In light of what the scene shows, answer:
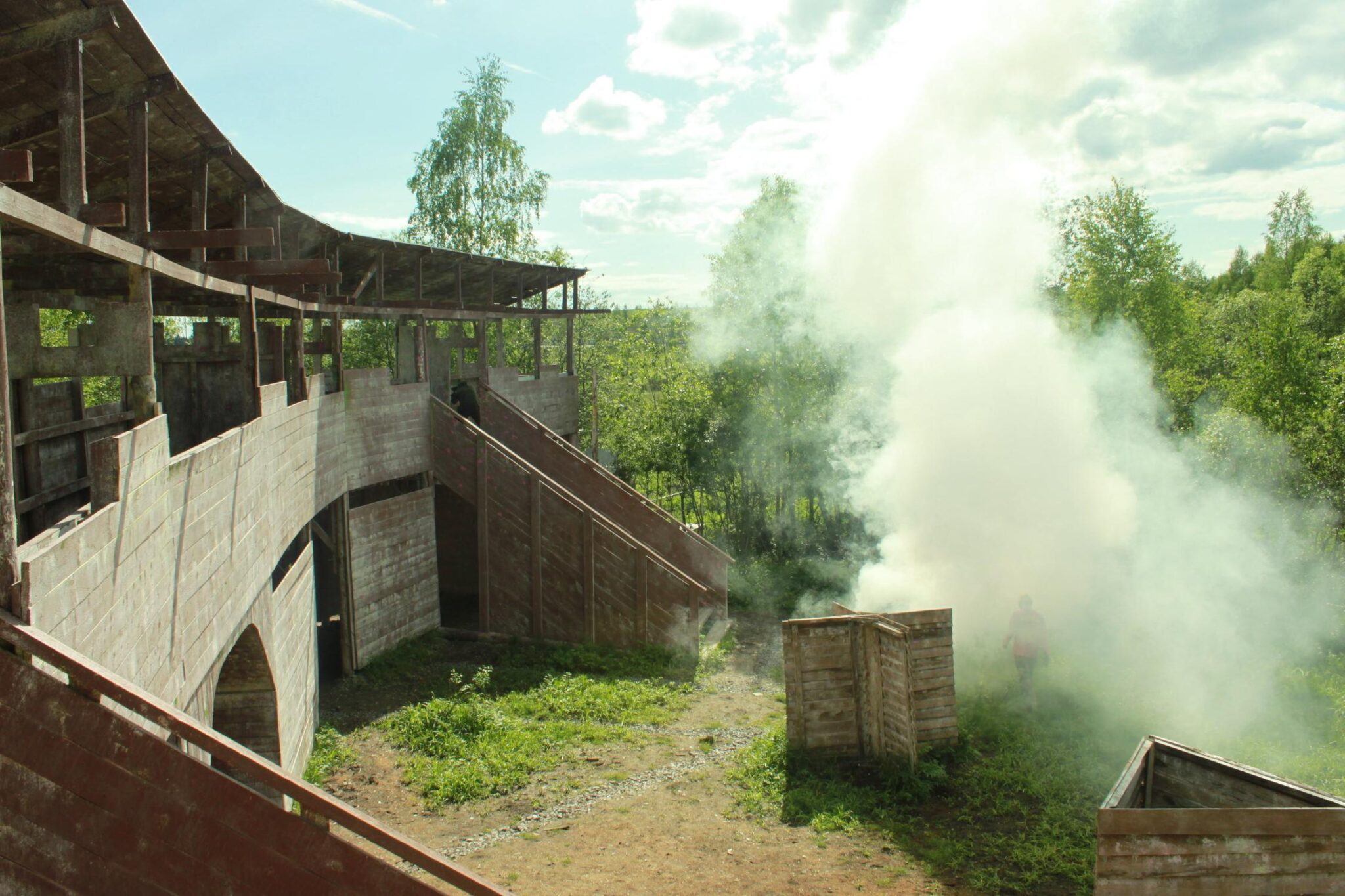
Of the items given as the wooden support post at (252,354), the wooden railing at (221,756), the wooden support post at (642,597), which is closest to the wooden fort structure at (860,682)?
the wooden support post at (642,597)

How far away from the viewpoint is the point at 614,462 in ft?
85.9

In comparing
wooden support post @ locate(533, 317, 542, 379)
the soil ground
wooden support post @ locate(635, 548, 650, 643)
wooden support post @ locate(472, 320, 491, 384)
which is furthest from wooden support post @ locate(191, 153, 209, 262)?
wooden support post @ locate(533, 317, 542, 379)

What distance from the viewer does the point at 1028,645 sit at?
39.5 feet

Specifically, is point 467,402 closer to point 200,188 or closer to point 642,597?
point 642,597

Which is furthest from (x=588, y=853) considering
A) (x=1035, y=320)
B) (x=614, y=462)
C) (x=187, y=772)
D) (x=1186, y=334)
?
(x=1186, y=334)

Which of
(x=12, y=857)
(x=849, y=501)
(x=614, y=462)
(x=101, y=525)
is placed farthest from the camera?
(x=614, y=462)

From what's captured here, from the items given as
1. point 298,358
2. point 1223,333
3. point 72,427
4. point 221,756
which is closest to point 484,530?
point 298,358

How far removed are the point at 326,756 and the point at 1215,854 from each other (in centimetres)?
865

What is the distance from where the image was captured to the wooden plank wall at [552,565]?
48.2 ft

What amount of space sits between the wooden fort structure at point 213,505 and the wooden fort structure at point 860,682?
4.08 m

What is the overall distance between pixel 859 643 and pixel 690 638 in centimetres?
438

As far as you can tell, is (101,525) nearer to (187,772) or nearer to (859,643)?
(187,772)

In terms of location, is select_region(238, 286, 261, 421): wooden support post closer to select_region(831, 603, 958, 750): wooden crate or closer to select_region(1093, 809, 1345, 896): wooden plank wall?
select_region(831, 603, 958, 750): wooden crate

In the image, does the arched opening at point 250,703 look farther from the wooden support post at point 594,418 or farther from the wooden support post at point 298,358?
the wooden support post at point 594,418
